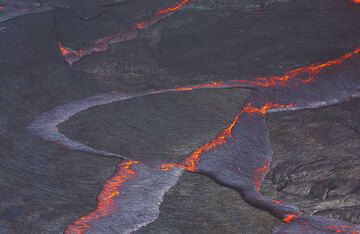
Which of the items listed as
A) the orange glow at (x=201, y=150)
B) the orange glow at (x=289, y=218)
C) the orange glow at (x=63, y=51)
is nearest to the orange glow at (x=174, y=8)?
the orange glow at (x=63, y=51)

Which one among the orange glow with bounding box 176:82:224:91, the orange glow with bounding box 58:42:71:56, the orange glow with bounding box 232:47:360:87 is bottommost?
the orange glow with bounding box 232:47:360:87

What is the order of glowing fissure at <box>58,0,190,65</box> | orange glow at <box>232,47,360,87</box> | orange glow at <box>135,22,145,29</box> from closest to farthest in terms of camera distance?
orange glow at <box>232,47,360,87</box>, glowing fissure at <box>58,0,190,65</box>, orange glow at <box>135,22,145,29</box>

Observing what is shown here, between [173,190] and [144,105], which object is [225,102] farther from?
[173,190]

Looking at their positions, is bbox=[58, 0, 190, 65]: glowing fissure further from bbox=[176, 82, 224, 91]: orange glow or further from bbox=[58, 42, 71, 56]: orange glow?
bbox=[176, 82, 224, 91]: orange glow

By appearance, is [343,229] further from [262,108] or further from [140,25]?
[140,25]

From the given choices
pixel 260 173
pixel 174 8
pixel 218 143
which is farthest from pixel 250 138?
pixel 174 8

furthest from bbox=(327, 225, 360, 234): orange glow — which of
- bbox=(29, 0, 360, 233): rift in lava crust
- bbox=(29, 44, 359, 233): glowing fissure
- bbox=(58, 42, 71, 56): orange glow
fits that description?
bbox=(58, 42, 71, 56): orange glow

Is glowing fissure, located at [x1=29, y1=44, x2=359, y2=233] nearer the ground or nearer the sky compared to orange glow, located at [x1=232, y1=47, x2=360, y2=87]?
nearer the sky

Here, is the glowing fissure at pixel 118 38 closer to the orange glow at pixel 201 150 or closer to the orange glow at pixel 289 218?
the orange glow at pixel 201 150
